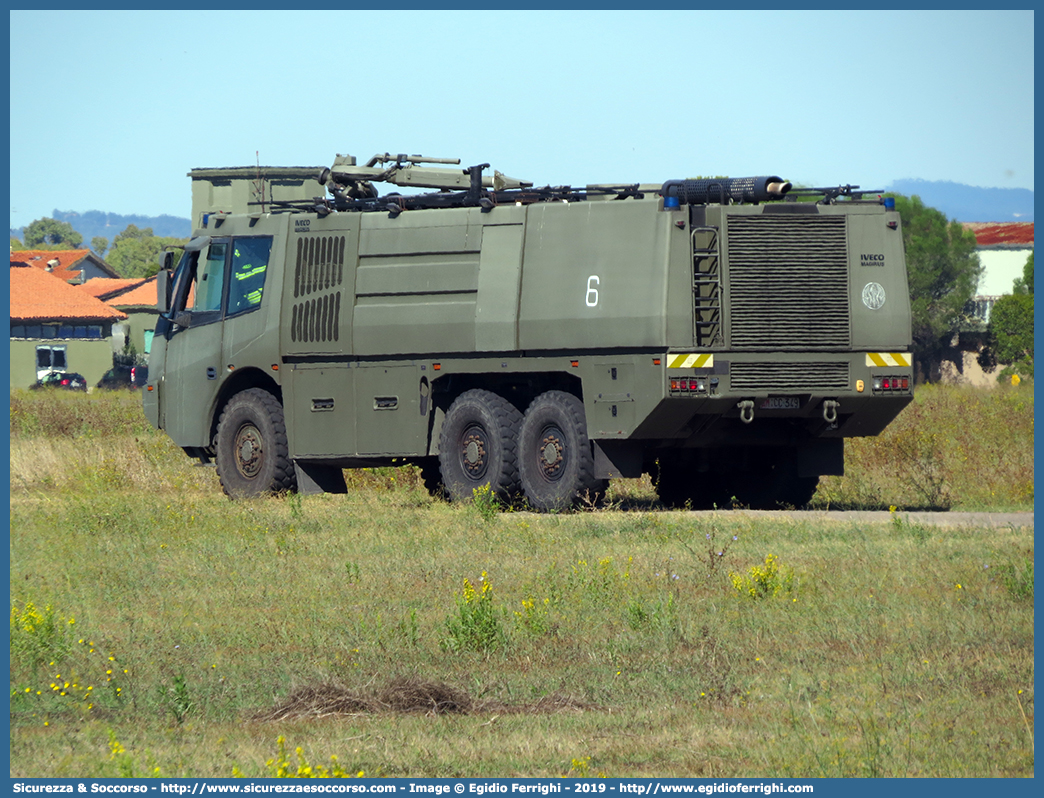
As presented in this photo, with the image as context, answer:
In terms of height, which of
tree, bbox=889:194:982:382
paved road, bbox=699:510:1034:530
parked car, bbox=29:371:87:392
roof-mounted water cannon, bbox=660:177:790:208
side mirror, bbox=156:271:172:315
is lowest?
paved road, bbox=699:510:1034:530

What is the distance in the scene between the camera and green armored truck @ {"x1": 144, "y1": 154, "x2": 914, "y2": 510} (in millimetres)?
15070

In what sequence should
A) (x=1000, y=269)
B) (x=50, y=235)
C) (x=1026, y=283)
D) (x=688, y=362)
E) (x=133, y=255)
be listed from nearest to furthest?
1. (x=688, y=362)
2. (x=1026, y=283)
3. (x=1000, y=269)
4. (x=133, y=255)
5. (x=50, y=235)

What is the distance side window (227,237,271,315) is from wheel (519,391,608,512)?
3895 millimetres

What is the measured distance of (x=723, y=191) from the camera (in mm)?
15242

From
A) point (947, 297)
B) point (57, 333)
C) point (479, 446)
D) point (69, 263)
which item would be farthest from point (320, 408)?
point (69, 263)

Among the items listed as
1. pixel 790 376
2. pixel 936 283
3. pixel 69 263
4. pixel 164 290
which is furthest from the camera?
pixel 69 263

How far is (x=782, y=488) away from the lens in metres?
17.4

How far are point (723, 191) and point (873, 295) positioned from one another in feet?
6.01

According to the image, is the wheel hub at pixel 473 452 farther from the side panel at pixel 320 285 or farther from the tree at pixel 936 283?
the tree at pixel 936 283

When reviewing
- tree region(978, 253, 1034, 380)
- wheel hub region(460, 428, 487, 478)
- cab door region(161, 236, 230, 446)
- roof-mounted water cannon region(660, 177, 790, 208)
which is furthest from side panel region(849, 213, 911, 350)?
tree region(978, 253, 1034, 380)

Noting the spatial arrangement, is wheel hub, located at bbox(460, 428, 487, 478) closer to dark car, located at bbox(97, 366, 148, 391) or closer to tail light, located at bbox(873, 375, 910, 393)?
tail light, located at bbox(873, 375, 910, 393)

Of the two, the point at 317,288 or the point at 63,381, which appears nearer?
the point at 317,288

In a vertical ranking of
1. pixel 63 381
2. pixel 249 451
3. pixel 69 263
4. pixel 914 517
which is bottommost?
pixel 914 517

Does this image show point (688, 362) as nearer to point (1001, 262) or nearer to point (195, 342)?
point (195, 342)
